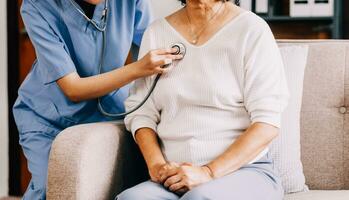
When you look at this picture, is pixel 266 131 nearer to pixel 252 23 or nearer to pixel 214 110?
pixel 214 110

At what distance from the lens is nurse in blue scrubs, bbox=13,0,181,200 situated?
5.35ft

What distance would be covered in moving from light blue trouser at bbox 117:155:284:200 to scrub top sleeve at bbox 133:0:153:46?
0.54 m

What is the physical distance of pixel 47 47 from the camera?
164 cm

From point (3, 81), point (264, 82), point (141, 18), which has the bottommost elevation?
point (3, 81)

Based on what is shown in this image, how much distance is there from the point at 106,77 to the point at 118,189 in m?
0.29

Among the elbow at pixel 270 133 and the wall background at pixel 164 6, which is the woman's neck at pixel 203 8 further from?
the wall background at pixel 164 6

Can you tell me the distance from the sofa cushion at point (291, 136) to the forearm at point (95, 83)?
0.42 m

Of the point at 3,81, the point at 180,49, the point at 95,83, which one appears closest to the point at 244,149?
the point at 180,49

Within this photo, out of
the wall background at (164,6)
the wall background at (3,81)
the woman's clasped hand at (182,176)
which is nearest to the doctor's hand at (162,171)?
the woman's clasped hand at (182,176)

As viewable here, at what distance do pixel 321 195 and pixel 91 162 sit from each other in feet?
1.93

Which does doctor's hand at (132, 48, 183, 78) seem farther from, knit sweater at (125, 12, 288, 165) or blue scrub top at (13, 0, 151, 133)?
blue scrub top at (13, 0, 151, 133)

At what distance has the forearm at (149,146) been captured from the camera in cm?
151

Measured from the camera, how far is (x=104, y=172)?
149 centimetres

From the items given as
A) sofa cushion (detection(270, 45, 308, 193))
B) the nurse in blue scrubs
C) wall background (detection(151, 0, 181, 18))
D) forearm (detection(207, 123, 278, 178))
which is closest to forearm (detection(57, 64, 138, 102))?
the nurse in blue scrubs
